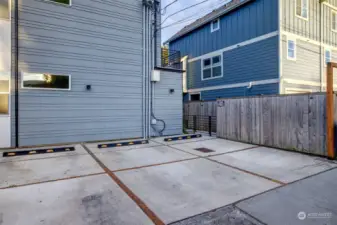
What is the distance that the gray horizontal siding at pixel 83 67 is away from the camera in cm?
650

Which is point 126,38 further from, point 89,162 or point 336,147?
point 336,147

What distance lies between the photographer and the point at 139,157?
527 cm

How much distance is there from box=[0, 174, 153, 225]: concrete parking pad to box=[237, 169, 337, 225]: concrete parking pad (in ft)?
4.67

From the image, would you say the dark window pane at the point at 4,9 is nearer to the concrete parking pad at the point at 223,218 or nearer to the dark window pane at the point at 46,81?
the dark window pane at the point at 46,81

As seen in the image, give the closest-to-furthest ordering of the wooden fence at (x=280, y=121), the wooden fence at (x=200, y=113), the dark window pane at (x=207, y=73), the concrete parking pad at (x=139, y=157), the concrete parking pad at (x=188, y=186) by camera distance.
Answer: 1. the concrete parking pad at (x=188, y=186)
2. the concrete parking pad at (x=139, y=157)
3. the wooden fence at (x=280, y=121)
4. the wooden fence at (x=200, y=113)
5. the dark window pane at (x=207, y=73)

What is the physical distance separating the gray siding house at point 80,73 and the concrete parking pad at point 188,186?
4127 millimetres

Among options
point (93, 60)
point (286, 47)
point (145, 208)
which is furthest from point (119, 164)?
point (286, 47)

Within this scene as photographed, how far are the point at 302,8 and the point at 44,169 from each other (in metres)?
12.4

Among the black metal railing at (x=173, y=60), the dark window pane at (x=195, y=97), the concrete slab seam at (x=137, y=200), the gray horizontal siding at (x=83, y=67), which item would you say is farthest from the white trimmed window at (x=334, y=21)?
the concrete slab seam at (x=137, y=200)

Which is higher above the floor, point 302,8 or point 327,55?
point 302,8

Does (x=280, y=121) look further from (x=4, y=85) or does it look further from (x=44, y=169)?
(x=4, y=85)

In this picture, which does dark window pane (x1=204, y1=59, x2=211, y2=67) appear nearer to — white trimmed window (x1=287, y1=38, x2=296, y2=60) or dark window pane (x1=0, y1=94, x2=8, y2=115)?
white trimmed window (x1=287, y1=38, x2=296, y2=60)

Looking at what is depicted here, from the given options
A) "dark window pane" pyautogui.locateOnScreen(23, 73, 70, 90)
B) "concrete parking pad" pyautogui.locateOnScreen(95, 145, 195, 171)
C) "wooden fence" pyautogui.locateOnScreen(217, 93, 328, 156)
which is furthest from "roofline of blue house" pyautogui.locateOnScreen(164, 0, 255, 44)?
"dark window pane" pyautogui.locateOnScreen(23, 73, 70, 90)

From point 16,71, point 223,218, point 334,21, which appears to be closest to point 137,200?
point 223,218
